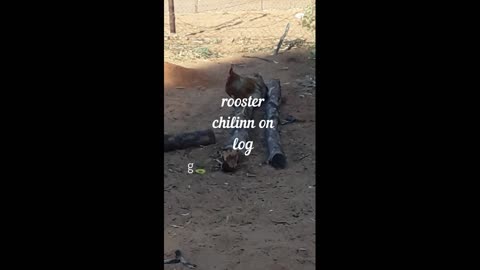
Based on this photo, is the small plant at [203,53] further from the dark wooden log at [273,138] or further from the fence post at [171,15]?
the dark wooden log at [273,138]

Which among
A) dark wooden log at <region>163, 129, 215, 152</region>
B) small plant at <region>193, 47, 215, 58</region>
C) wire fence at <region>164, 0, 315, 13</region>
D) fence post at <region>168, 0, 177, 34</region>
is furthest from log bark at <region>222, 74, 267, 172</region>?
wire fence at <region>164, 0, 315, 13</region>

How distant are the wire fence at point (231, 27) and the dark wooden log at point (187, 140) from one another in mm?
1696

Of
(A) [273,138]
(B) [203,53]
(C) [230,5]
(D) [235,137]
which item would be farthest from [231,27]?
(D) [235,137]

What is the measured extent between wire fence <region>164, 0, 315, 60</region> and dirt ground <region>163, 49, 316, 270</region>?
0.90m

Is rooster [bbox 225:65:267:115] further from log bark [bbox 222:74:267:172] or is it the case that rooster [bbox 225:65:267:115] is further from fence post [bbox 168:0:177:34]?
fence post [bbox 168:0:177:34]

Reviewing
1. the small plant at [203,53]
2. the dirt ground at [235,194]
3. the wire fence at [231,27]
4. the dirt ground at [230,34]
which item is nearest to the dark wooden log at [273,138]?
the dirt ground at [235,194]

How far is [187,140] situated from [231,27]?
3.16m

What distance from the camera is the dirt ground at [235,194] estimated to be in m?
2.83

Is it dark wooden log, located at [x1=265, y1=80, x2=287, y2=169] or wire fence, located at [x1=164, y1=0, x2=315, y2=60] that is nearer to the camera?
dark wooden log, located at [x1=265, y1=80, x2=287, y2=169]

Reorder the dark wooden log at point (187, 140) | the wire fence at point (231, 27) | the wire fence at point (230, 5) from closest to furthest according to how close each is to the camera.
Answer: the dark wooden log at point (187, 140) → the wire fence at point (231, 27) → the wire fence at point (230, 5)

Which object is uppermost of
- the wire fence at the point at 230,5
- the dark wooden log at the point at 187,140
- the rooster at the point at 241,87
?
the rooster at the point at 241,87

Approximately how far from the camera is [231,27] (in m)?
6.78

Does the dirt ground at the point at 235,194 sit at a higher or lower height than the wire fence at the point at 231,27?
lower

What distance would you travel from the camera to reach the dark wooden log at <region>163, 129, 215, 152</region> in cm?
380
